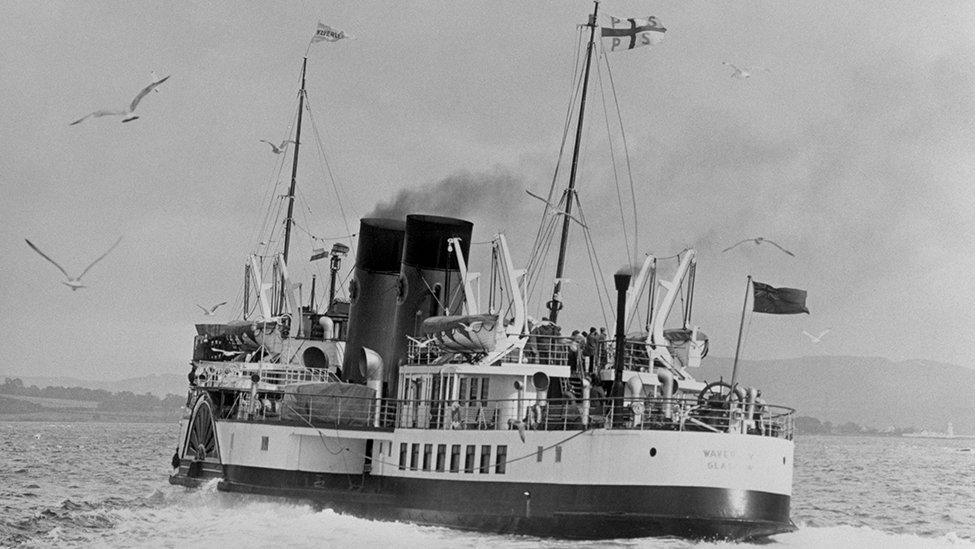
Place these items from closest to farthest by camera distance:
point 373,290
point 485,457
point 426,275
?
point 485,457, point 426,275, point 373,290

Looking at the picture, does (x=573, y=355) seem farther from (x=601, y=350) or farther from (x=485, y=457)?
(x=485, y=457)

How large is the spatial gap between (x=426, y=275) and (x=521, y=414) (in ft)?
26.0

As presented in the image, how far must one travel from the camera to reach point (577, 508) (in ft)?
117

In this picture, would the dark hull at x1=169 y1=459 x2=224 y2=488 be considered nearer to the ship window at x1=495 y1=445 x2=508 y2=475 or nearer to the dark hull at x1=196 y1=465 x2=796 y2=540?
the dark hull at x1=196 y1=465 x2=796 y2=540

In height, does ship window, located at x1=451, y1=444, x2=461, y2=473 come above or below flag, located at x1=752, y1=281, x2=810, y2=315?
below

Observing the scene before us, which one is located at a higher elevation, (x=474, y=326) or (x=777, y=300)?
(x=777, y=300)

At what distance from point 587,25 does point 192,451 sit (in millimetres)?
20214

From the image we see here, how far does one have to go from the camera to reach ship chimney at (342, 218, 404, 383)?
47.4 meters

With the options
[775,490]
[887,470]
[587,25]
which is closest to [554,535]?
[775,490]

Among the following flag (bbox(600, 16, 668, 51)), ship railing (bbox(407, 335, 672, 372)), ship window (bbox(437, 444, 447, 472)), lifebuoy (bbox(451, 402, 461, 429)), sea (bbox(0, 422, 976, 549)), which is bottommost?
sea (bbox(0, 422, 976, 549))

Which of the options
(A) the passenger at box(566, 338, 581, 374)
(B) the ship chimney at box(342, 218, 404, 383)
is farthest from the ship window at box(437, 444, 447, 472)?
(B) the ship chimney at box(342, 218, 404, 383)

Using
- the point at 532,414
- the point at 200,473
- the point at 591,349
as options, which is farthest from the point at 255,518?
the point at 591,349

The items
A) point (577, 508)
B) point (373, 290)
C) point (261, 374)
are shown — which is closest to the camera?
point (577, 508)

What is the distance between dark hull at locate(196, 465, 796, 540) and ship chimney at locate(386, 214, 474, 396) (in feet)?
19.1
